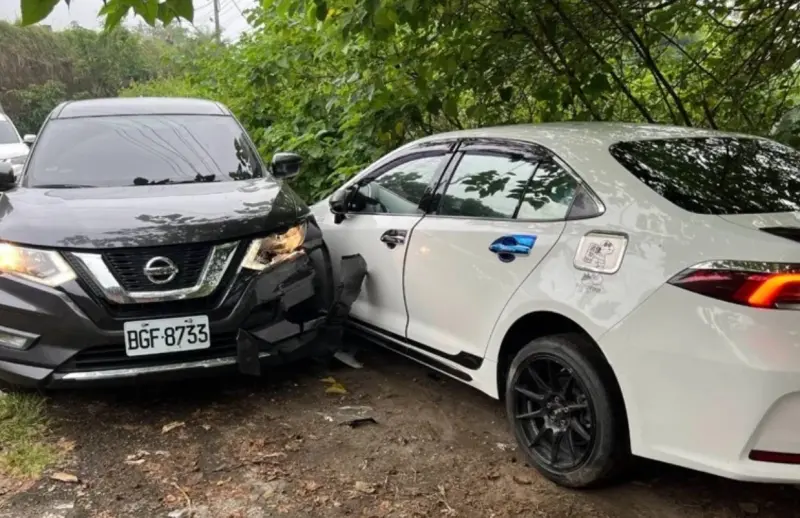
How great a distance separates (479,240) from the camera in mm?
3268

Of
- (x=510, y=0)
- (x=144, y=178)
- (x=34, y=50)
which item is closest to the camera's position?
(x=144, y=178)

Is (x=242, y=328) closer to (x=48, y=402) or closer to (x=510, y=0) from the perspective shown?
(x=48, y=402)

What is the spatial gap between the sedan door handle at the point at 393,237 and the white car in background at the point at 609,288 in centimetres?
1

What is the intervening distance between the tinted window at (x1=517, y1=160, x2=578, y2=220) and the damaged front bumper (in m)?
1.35

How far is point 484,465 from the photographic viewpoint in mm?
3148

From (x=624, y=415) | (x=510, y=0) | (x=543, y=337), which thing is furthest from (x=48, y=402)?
(x=510, y=0)

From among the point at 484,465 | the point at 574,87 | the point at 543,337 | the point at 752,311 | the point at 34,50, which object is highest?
the point at 34,50

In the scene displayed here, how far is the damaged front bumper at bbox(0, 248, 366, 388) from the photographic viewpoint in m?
3.29

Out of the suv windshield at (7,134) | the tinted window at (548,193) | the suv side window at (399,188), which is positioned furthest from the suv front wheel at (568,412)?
the suv windshield at (7,134)

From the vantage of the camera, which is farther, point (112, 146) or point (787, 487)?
point (112, 146)

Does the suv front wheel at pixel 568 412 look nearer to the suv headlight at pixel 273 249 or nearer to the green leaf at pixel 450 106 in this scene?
the suv headlight at pixel 273 249

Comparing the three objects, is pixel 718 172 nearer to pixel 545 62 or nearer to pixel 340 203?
pixel 340 203

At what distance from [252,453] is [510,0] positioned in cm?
363

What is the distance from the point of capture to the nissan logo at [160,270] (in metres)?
3.35
